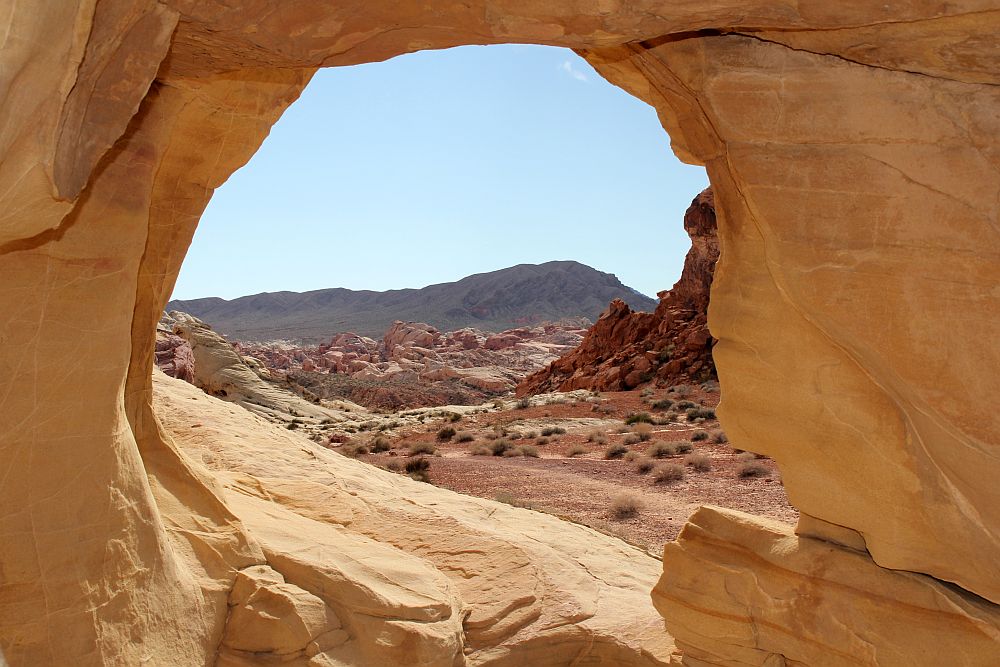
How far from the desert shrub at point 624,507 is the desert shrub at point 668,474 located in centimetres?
176

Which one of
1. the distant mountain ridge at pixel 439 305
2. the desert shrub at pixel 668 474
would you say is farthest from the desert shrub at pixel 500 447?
the distant mountain ridge at pixel 439 305

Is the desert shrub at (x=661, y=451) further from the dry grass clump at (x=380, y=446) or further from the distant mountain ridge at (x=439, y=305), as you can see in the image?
the distant mountain ridge at (x=439, y=305)

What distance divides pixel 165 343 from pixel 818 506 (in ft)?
81.0

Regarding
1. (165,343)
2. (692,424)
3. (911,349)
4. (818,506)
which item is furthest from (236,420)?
(165,343)

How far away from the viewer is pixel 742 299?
4684 millimetres

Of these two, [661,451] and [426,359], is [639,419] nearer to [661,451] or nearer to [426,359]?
[661,451]

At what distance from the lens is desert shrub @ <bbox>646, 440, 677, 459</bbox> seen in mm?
16844

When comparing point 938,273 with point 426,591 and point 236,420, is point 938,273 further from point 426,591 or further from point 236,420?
point 236,420

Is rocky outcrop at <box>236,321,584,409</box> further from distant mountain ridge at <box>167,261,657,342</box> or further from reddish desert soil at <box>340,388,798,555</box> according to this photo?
distant mountain ridge at <box>167,261,657,342</box>

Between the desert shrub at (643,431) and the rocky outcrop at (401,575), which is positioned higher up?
the rocky outcrop at (401,575)

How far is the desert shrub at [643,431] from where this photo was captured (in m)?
19.5

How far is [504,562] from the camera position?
6.30 meters

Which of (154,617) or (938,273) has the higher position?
(938,273)

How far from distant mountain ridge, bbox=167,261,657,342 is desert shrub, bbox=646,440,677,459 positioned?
242 feet
